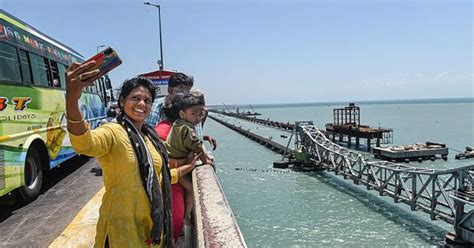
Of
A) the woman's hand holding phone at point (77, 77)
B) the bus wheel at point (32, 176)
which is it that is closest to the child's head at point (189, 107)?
the woman's hand holding phone at point (77, 77)

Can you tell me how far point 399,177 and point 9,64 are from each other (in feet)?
64.9

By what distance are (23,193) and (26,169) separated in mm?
465

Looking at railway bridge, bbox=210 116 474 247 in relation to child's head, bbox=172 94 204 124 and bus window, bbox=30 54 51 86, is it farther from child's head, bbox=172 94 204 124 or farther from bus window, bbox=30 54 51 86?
bus window, bbox=30 54 51 86

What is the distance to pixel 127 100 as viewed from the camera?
2.37 metres

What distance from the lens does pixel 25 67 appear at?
662 cm

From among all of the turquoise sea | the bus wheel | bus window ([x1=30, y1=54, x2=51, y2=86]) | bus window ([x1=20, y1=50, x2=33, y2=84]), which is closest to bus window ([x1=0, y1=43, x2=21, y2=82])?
bus window ([x1=20, y1=50, x2=33, y2=84])

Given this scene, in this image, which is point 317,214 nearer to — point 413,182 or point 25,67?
point 413,182

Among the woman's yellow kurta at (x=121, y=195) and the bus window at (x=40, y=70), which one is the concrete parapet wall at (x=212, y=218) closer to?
the woman's yellow kurta at (x=121, y=195)

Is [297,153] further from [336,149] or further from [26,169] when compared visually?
[26,169]

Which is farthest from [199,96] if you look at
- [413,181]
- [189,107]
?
[413,181]

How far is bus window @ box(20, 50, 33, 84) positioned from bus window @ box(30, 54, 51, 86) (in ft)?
0.67

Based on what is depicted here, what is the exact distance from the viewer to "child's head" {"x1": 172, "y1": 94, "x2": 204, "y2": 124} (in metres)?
3.53

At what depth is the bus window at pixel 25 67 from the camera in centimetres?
651

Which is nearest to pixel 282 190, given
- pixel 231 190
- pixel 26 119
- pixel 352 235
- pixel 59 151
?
pixel 231 190
